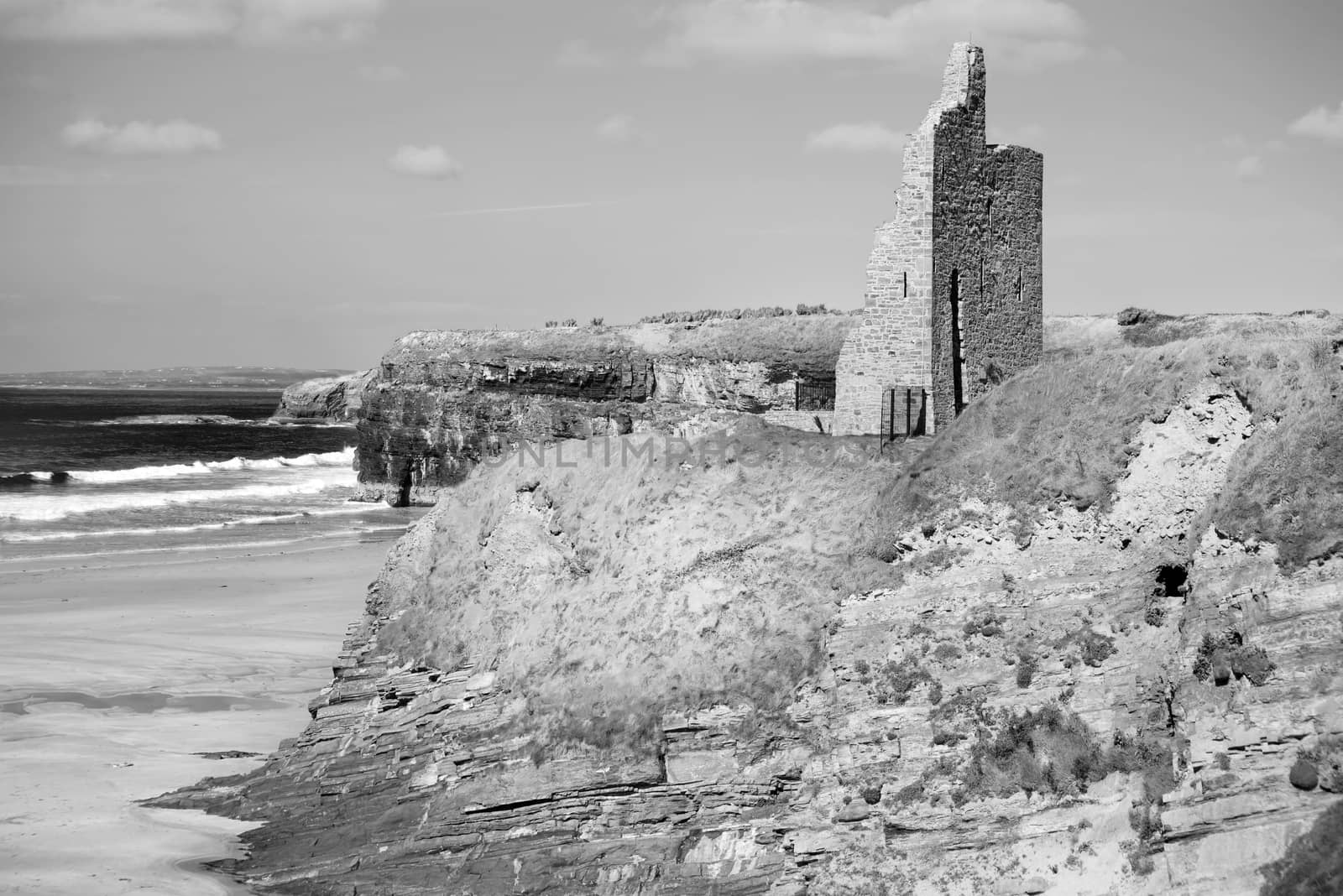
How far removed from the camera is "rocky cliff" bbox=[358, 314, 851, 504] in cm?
5012

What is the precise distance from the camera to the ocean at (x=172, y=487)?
46906mm

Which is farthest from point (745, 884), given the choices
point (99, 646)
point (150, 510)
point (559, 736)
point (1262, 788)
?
point (150, 510)

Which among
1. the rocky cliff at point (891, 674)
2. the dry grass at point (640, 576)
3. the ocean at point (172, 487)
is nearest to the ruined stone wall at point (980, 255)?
the dry grass at point (640, 576)

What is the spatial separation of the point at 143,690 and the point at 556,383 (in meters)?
31.8

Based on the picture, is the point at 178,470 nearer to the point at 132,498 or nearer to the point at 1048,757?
the point at 132,498

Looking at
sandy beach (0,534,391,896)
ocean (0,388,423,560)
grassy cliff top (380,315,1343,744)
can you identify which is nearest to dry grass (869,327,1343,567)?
grassy cliff top (380,315,1343,744)

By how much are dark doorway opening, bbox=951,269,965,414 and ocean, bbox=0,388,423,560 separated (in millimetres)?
28821

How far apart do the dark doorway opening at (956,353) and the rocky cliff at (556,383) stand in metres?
23.5

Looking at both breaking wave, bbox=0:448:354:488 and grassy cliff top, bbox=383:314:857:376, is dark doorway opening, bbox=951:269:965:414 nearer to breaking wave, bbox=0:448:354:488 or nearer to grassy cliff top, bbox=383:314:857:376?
grassy cliff top, bbox=383:314:857:376

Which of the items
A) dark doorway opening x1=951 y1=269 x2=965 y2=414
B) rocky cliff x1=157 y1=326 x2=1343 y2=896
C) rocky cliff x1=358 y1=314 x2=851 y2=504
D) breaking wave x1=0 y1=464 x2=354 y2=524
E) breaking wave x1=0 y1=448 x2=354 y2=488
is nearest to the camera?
rocky cliff x1=157 y1=326 x2=1343 y2=896

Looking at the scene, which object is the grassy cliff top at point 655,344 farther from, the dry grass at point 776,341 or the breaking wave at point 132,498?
the breaking wave at point 132,498

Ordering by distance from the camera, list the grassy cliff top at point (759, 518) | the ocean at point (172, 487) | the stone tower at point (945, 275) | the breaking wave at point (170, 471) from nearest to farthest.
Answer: the grassy cliff top at point (759, 518), the stone tower at point (945, 275), the ocean at point (172, 487), the breaking wave at point (170, 471)

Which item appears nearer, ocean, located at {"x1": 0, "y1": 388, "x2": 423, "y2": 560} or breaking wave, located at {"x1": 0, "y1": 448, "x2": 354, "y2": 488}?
ocean, located at {"x1": 0, "y1": 388, "x2": 423, "y2": 560}

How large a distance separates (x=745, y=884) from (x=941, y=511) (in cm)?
521
